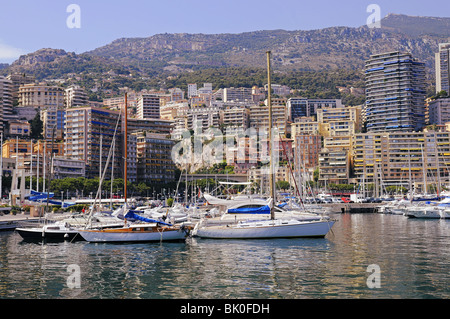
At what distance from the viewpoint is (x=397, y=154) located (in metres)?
145

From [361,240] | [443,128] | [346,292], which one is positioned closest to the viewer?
[346,292]

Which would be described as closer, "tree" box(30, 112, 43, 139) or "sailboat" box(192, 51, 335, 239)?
"sailboat" box(192, 51, 335, 239)

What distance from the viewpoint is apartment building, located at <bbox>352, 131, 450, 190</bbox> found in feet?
468

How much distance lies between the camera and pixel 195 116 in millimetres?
194375

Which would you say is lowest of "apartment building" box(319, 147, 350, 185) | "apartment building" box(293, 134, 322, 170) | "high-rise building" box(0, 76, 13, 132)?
"apartment building" box(319, 147, 350, 185)

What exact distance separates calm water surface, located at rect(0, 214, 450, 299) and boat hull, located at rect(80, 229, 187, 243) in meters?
0.70

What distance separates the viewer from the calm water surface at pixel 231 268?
18969mm

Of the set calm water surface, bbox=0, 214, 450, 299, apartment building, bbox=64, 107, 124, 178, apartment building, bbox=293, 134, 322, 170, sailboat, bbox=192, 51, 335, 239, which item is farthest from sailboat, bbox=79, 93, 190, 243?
apartment building, bbox=293, 134, 322, 170

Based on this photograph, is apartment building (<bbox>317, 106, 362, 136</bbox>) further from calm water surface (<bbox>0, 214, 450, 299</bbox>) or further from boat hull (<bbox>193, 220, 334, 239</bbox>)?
calm water surface (<bbox>0, 214, 450, 299</bbox>)

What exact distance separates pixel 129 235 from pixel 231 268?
43.6 ft

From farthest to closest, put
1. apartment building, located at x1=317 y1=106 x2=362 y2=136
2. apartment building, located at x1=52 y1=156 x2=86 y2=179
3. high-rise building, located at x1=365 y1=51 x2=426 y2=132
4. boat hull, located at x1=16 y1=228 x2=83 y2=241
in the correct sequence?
apartment building, located at x1=317 y1=106 x2=362 y2=136, high-rise building, located at x1=365 y1=51 x2=426 y2=132, apartment building, located at x1=52 y1=156 x2=86 y2=179, boat hull, located at x1=16 y1=228 x2=83 y2=241
